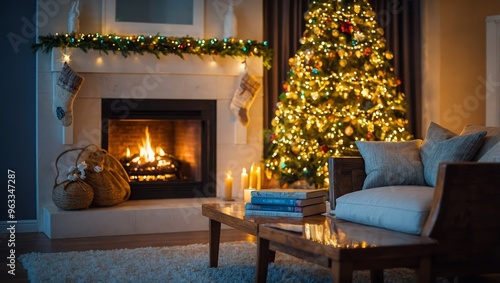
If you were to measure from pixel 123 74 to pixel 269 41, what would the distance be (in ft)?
4.84

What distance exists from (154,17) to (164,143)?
1.14 m

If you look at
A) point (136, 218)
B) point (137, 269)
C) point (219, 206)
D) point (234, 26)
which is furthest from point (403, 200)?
point (234, 26)

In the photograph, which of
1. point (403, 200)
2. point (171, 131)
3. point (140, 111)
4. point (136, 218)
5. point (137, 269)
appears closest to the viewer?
point (403, 200)

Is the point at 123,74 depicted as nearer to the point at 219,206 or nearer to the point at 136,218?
the point at 136,218

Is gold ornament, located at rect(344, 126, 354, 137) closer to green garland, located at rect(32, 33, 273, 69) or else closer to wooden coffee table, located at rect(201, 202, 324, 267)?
green garland, located at rect(32, 33, 273, 69)

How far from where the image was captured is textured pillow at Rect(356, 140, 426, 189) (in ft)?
14.0

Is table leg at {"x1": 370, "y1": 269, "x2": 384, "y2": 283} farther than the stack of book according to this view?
No

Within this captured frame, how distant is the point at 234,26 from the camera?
20.6 ft

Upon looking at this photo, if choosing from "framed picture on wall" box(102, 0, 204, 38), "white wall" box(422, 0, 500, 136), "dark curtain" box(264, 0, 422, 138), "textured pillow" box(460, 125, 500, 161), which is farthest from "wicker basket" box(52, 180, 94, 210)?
"white wall" box(422, 0, 500, 136)

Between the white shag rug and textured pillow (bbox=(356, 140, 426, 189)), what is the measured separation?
1.71 ft

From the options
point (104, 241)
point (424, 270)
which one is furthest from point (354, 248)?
point (104, 241)

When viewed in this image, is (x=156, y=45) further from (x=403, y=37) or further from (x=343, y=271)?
(x=343, y=271)

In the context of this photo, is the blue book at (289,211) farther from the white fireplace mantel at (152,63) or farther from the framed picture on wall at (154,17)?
the framed picture on wall at (154,17)

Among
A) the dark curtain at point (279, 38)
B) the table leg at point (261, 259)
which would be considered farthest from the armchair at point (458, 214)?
the dark curtain at point (279, 38)
